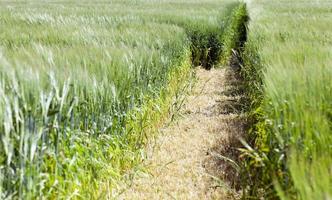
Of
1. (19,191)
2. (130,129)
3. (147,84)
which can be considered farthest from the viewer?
(147,84)

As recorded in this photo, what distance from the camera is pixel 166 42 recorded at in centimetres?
481

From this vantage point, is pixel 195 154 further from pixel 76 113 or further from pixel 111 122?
pixel 76 113

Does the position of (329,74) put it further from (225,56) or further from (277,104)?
(225,56)

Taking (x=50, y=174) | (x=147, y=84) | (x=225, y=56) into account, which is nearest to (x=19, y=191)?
(x=50, y=174)

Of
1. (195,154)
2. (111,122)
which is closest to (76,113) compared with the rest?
(111,122)

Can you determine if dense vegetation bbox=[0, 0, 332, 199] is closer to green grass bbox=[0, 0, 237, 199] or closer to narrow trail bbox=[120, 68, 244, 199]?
green grass bbox=[0, 0, 237, 199]

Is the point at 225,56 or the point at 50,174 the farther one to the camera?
the point at 225,56

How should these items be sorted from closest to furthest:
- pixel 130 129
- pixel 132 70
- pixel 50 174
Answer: pixel 50 174, pixel 130 129, pixel 132 70

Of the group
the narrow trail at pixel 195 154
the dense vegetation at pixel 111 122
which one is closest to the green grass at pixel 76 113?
the dense vegetation at pixel 111 122

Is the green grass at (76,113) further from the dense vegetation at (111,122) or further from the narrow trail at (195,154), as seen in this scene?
the narrow trail at (195,154)

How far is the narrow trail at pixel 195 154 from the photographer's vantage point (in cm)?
277

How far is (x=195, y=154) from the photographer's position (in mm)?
3518

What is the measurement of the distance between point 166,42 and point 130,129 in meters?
2.03

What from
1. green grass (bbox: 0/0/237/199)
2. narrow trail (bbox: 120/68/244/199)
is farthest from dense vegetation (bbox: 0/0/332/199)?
narrow trail (bbox: 120/68/244/199)
